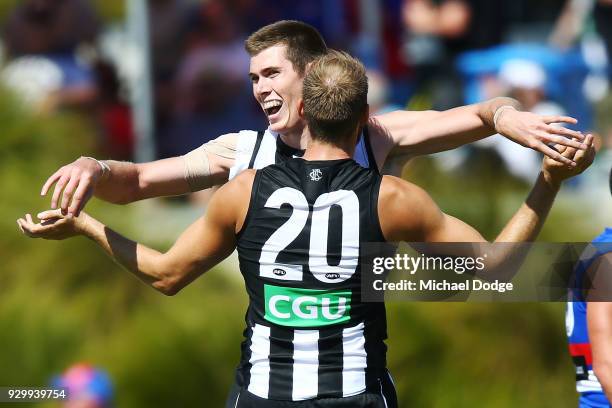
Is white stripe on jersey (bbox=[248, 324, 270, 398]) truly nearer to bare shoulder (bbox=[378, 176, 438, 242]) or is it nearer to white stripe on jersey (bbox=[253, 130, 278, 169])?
bare shoulder (bbox=[378, 176, 438, 242])

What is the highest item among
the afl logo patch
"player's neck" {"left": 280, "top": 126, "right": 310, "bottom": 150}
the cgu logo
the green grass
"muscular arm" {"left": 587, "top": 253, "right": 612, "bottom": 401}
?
"player's neck" {"left": 280, "top": 126, "right": 310, "bottom": 150}

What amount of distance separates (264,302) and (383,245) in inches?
18.1

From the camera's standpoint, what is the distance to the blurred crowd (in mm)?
8789

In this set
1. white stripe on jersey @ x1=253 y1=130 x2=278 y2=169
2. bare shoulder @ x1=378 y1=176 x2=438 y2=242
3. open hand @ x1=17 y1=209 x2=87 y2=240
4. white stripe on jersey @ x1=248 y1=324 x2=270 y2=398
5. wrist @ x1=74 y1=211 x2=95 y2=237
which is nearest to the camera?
bare shoulder @ x1=378 y1=176 x2=438 y2=242

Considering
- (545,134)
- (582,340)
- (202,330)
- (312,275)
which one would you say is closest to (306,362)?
(312,275)

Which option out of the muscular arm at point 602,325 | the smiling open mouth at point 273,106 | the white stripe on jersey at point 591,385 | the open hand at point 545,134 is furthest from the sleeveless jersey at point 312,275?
the white stripe on jersey at point 591,385

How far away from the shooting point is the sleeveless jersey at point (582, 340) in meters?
4.50

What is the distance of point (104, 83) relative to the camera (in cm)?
912

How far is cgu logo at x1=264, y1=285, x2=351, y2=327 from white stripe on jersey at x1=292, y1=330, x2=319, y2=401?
0.04 metres

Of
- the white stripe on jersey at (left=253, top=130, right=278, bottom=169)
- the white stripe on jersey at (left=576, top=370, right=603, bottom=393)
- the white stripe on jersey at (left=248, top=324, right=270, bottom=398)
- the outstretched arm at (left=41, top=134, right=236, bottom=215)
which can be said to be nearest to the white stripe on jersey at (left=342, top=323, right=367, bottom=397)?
the white stripe on jersey at (left=248, top=324, right=270, bottom=398)

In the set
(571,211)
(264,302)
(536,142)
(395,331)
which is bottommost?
(395,331)

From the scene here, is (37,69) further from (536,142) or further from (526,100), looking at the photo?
(536,142)

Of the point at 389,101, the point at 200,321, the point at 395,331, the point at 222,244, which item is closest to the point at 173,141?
the point at 389,101

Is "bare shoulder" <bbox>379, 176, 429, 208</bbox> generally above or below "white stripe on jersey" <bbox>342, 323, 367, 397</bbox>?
above
